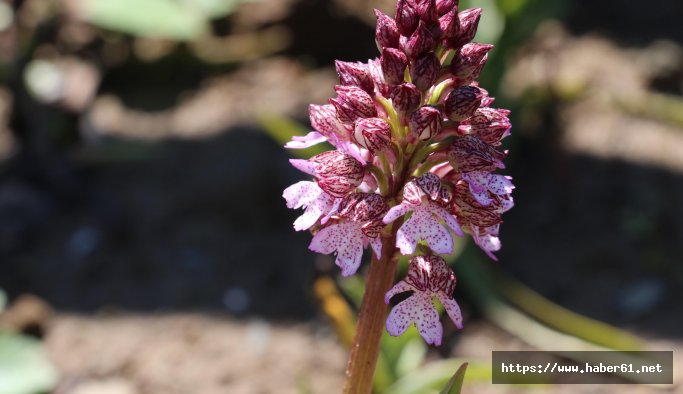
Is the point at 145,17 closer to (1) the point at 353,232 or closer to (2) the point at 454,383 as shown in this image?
(1) the point at 353,232

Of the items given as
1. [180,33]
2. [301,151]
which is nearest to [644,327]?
[301,151]

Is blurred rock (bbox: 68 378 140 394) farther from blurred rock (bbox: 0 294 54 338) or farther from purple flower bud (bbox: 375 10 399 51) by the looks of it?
purple flower bud (bbox: 375 10 399 51)

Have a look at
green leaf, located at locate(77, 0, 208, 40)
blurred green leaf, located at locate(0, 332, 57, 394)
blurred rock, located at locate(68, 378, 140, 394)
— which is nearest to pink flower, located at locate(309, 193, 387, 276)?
blurred green leaf, located at locate(0, 332, 57, 394)

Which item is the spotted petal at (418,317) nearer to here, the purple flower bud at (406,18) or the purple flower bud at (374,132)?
the purple flower bud at (374,132)

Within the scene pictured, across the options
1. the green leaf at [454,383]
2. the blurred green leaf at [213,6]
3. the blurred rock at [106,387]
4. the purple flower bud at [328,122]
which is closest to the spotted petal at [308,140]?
the purple flower bud at [328,122]

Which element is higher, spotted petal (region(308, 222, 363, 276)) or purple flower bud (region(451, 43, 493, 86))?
purple flower bud (region(451, 43, 493, 86))
